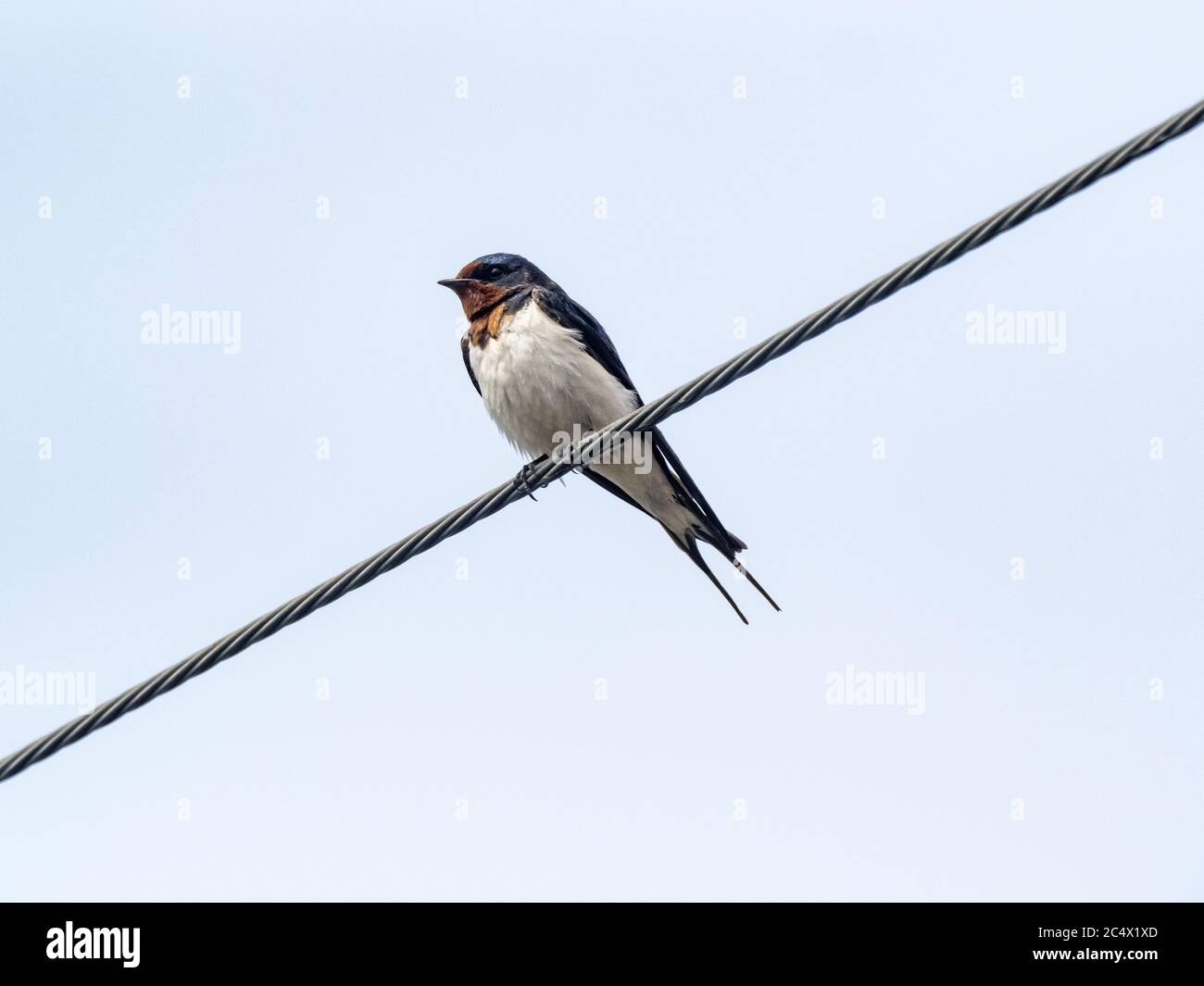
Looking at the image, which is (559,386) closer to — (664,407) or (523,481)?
→ (523,481)

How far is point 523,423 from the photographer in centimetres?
656

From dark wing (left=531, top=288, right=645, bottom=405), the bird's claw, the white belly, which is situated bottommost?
the bird's claw

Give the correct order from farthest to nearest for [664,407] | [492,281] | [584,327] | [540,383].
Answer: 1. [492,281]
2. [584,327]
3. [540,383]
4. [664,407]

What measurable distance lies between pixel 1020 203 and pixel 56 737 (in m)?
2.63

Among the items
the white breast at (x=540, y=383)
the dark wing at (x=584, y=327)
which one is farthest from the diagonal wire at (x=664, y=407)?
the dark wing at (x=584, y=327)

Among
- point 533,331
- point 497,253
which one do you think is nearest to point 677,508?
point 533,331

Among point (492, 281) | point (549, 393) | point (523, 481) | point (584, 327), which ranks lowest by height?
point (523, 481)

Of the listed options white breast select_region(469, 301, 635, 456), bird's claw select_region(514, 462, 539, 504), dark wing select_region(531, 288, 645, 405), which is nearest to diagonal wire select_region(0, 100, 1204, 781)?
bird's claw select_region(514, 462, 539, 504)

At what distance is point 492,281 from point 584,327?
0.54 m

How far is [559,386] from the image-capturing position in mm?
6469

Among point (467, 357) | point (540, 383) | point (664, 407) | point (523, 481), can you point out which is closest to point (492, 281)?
point (467, 357)

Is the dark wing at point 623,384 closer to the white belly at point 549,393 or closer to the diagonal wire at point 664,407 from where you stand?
the white belly at point 549,393

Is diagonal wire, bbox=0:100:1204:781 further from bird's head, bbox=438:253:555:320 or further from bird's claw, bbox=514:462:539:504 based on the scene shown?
bird's head, bbox=438:253:555:320

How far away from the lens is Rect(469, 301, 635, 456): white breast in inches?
255
